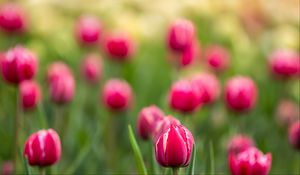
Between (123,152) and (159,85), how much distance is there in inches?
35.5

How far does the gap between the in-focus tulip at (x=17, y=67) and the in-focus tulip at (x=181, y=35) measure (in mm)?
841

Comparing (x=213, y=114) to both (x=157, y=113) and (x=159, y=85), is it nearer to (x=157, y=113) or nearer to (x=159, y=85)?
(x=159, y=85)

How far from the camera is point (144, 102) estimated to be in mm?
3656

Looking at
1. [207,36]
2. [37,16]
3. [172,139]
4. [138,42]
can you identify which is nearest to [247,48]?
[207,36]

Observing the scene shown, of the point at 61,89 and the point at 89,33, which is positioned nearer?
the point at 61,89

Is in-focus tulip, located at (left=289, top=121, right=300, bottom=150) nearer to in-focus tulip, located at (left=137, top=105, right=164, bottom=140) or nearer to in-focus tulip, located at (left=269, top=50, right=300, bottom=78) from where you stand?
in-focus tulip, located at (left=137, top=105, right=164, bottom=140)

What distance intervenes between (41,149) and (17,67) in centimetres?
45

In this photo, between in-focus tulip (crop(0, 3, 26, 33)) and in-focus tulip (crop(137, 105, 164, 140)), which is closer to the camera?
in-focus tulip (crop(137, 105, 164, 140))

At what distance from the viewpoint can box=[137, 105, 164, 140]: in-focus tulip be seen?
214 centimetres

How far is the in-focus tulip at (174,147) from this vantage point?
1.68 metres

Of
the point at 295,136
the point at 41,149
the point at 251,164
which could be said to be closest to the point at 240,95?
the point at 295,136

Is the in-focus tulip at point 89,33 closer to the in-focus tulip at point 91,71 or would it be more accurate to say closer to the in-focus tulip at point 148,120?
the in-focus tulip at point 91,71

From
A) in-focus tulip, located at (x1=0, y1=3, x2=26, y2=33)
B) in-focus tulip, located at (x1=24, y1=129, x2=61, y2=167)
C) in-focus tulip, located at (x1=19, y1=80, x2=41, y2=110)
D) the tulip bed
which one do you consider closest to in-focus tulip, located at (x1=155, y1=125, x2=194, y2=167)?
→ the tulip bed

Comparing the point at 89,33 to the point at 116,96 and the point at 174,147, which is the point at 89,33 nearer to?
the point at 116,96
